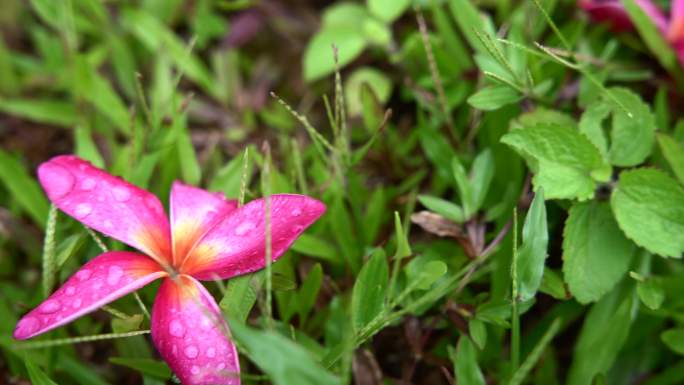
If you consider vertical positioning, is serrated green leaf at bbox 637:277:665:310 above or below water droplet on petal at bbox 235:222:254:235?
below

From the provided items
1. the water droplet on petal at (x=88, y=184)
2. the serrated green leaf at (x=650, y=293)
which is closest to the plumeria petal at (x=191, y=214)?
the water droplet on petal at (x=88, y=184)

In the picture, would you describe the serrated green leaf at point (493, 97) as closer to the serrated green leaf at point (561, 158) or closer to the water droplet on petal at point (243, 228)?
the serrated green leaf at point (561, 158)

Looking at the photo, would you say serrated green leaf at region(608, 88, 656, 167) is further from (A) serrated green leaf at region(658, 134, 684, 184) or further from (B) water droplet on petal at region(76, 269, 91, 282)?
(B) water droplet on petal at region(76, 269, 91, 282)

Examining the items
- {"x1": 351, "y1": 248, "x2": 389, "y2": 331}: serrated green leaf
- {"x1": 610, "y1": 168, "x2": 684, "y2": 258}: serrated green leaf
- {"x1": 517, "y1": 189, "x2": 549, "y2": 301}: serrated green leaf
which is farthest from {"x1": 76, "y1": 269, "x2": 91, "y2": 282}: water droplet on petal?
{"x1": 610, "y1": 168, "x2": 684, "y2": 258}: serrated green leaf

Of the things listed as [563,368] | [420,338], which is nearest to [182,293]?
[420,338]

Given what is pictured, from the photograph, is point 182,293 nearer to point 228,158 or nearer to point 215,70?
point 228,158

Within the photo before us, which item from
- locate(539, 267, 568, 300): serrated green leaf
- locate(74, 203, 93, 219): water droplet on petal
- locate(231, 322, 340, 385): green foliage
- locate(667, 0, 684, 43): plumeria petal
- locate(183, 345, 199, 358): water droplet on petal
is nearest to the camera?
locate(231, 322, 340, 385): green foliage
